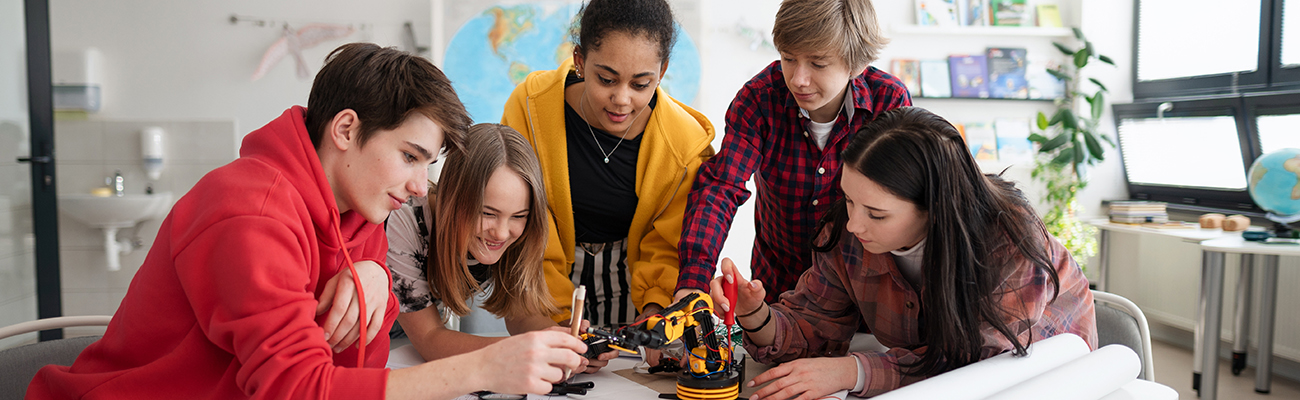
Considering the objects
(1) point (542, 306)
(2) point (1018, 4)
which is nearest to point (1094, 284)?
(2) point (1018, 4)

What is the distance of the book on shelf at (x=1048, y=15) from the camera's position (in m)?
4.60

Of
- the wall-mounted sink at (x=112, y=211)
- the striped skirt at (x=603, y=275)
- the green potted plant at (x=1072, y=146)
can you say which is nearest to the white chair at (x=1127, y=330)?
the striped skirt at (x=603, y=275)

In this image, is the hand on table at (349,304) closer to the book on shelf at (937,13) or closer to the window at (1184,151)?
the book on shelf at (937,13)

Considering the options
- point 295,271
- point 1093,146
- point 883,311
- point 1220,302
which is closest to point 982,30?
point 1093,146

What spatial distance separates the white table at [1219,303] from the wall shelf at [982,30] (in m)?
1.69

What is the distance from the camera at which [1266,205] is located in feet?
10.8

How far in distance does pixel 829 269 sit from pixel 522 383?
2.59ft

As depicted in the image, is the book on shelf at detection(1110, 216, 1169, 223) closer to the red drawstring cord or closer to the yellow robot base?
the yellow robot base

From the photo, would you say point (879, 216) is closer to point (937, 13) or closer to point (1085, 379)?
point (1085, 379)

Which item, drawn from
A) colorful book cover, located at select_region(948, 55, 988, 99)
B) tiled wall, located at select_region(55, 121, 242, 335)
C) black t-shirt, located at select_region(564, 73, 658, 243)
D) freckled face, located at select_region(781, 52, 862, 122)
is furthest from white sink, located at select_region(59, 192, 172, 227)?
colorful book cover, located at select_region(948, 55, 988, 99)

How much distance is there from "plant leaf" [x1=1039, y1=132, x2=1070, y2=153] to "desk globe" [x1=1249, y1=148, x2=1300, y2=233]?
0.96m

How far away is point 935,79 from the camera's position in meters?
4.48

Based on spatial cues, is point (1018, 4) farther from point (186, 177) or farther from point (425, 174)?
point (186, 177)

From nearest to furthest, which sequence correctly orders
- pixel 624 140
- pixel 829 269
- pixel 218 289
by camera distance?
pixel 218 289 < pixel 829 269 < pixel 624 140
